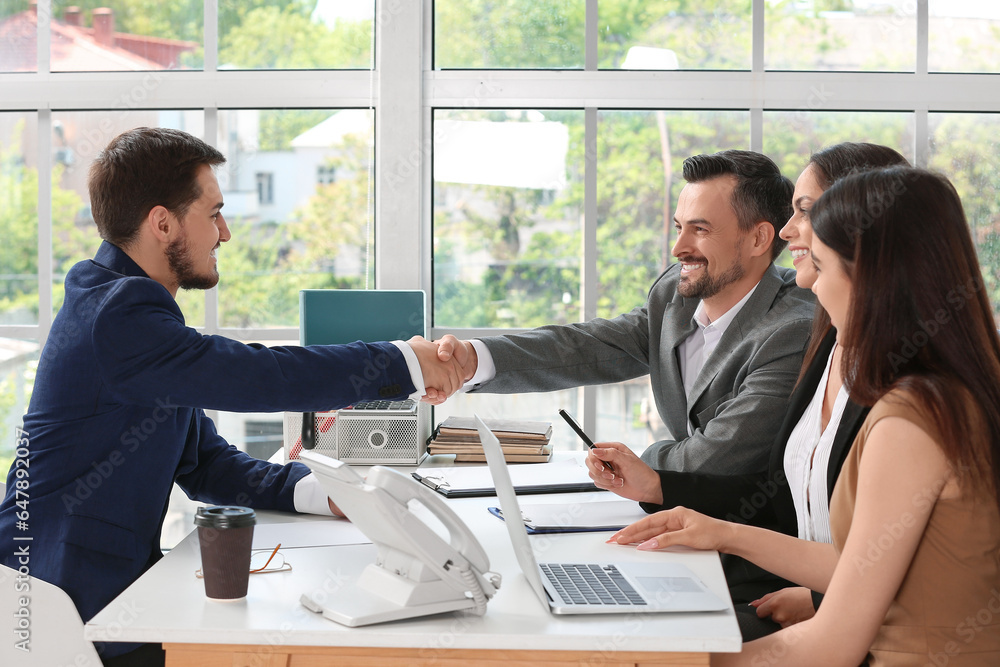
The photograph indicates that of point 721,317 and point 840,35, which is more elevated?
point 840,35

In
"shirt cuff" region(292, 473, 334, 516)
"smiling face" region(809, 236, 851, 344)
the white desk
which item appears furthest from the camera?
"shirt cuff" region(292, 473, 334, 516)

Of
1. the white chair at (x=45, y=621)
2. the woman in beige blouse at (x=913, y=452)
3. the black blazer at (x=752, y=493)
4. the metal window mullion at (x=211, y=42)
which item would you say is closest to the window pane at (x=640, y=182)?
the black blazer at (x=752, y=493)

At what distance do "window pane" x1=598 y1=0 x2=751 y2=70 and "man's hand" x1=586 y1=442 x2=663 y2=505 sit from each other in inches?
70.0

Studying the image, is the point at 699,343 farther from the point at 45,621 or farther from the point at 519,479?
the point at 45,621

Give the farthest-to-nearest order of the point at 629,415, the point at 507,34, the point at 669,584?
the point at 629,415 < the point at 507,34 < the point at 669,584

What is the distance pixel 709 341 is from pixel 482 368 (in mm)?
616

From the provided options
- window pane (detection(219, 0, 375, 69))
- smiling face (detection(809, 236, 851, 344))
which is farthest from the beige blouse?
window pane (detection(219, 0, 375, 69))

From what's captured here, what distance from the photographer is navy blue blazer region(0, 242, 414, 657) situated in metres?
1.58

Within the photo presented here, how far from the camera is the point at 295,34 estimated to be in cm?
318

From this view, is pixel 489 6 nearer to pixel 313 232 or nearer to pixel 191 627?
pixel 313 232

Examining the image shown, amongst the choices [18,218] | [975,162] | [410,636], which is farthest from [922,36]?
[18,218]

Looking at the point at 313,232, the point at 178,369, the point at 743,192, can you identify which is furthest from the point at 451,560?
the point at 313,232

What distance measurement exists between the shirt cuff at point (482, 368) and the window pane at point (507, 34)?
4.18 feet

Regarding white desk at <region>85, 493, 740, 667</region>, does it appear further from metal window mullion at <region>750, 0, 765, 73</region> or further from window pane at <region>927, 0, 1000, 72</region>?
window pane at <region>927, 0, 1000, 72</region>
